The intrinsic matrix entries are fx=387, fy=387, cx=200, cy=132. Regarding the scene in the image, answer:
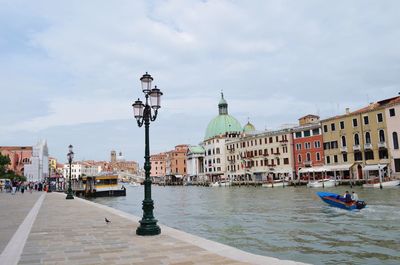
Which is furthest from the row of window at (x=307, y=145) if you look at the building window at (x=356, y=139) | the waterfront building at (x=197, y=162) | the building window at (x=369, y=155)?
the waterfront building at (x=197, y=162)

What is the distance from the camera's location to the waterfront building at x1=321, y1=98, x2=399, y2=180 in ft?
171

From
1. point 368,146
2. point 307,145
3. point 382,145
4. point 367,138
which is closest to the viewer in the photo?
point 382,145

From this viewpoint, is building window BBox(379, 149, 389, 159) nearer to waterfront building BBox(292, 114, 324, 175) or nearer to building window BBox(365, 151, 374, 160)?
building window BBox(365, 151, 374, 160)

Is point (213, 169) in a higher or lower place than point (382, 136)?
lower

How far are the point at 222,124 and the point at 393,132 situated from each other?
205 ft

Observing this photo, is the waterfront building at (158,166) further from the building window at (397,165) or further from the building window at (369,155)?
the building window at (397,165)

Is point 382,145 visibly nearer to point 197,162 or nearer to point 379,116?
point 379,116

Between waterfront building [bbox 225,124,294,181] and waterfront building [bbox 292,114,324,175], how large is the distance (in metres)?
1.62

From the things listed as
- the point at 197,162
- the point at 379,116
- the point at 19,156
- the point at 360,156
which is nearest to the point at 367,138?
the point at 360,156

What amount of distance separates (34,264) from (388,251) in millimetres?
9660

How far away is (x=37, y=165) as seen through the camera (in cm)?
9662

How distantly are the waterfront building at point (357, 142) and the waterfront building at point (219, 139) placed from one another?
4109 centimetres

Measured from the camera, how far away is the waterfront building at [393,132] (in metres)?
49.8

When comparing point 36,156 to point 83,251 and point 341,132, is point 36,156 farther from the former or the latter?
point 83,251
